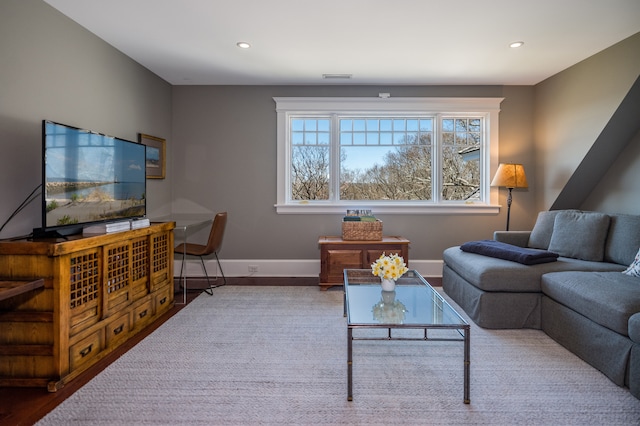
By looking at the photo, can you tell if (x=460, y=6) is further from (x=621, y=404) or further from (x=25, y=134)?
(x=25, y=134)

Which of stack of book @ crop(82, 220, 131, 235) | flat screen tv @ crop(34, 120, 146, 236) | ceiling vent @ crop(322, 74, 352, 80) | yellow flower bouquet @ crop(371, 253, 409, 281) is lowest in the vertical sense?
yellow flower bouquet @ crop(371, 253, 409, 281)

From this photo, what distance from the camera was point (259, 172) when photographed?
4363 mm

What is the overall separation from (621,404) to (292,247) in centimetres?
327

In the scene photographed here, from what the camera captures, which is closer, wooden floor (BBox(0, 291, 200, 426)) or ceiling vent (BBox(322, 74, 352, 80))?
wooden floor (BBox(0, 291, 200, 426))

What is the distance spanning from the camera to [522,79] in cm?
408

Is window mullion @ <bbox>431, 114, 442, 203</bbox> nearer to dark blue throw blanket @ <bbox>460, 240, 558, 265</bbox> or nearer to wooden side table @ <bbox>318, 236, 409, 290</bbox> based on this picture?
wooden side table @ <bbox>318, 236, 409, 290</bbox>

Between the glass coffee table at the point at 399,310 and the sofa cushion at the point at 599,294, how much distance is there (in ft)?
2.58

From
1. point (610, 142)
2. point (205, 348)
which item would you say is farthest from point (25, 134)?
point (610, 142)

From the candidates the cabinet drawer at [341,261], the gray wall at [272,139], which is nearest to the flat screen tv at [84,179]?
the gray wall at [272,139]

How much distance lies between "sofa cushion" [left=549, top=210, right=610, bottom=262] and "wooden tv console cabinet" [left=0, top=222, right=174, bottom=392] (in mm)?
3771

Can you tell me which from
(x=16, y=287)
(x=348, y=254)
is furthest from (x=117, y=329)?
(x=348, y=254)

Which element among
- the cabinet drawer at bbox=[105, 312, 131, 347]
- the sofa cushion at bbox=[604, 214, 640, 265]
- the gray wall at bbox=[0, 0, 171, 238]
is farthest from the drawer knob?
the sofa cushion at bbox=[604, 214, 640, 265]

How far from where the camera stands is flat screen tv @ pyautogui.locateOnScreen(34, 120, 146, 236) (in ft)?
6.96

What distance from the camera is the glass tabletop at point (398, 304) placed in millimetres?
1905
